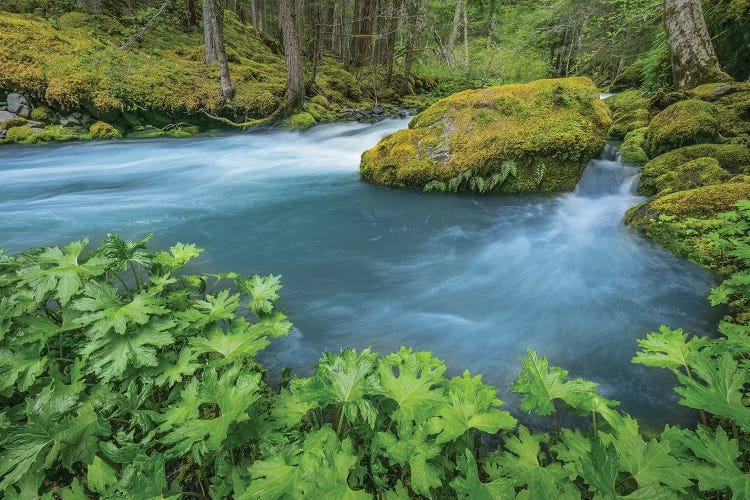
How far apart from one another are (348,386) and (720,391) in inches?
64.8

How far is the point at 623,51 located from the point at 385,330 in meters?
22.4

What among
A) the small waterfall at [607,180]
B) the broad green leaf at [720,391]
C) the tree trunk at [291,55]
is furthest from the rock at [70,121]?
the broad green leaf at [720,391]

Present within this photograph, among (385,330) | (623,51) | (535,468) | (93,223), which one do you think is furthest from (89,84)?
(623,51)

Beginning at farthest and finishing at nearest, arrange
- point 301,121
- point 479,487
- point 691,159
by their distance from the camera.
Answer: point 301,121, point 691,159, point 479,487

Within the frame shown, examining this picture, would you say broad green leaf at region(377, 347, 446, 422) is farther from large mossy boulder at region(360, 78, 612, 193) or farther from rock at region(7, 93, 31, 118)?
rock at region(7, 93, 31, 118)

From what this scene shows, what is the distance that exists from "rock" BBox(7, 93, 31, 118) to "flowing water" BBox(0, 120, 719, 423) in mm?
1938

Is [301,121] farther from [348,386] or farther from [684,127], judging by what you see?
[348,386]

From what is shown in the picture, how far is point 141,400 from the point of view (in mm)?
1745

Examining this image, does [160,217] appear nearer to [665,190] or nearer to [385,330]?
[385,330]

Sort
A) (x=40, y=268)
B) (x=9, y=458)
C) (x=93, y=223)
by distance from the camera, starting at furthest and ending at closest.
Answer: (x=93, y=223) < (x=40, y=268) < (x=9, y=458)

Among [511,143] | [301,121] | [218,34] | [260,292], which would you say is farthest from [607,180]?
[218,34]

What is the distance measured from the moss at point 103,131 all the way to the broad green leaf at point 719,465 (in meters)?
15.2

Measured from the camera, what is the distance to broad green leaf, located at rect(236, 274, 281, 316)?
2287mm

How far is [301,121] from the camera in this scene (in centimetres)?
1341
